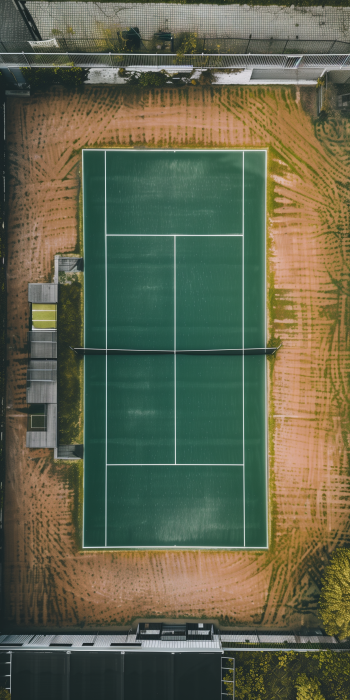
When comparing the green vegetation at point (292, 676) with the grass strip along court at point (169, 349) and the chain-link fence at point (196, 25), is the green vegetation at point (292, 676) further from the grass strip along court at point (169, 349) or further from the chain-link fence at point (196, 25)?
the chain-link fence at point (196, 25)

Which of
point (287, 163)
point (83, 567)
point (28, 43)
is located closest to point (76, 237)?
point (28, 43)

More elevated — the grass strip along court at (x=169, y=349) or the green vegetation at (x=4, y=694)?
the grass strip along court at (x=169, y=349)

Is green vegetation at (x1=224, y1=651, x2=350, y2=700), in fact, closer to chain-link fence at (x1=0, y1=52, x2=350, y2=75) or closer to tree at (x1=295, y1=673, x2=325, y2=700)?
tree at (x1=295, y1=673, x2=325, y2=700)

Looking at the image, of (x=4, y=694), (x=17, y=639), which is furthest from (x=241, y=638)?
(x=4, y=694)

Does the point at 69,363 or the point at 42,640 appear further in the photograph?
the point at 69,363

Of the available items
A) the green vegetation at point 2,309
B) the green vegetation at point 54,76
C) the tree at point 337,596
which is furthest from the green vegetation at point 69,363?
the tree at point 337,596

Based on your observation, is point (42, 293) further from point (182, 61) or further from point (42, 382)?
point (182, 61)

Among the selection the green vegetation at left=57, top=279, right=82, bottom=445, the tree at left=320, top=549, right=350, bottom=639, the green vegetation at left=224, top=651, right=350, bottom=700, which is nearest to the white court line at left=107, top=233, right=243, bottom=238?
the green vegetation at left=57, top=279, right=82, bottom=445
